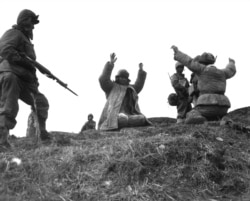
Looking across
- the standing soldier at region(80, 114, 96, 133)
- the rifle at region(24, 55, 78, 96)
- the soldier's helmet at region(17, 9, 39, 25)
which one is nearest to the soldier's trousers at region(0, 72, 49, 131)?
the rifle at region(24, 55, 78, 96)

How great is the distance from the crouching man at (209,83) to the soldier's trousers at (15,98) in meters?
3.35

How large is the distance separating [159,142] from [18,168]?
186 centimetres

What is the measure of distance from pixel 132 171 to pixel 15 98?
235cm

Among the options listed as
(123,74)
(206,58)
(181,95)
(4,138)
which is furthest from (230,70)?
(4,138)

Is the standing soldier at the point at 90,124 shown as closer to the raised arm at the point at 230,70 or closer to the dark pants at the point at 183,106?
the dark pants at the point at 183,106

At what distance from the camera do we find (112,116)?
397 inches

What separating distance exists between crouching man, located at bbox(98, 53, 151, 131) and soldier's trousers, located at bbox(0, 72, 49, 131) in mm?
2196

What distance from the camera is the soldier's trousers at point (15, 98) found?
7.46 meters

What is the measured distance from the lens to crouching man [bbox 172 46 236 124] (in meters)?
10.4

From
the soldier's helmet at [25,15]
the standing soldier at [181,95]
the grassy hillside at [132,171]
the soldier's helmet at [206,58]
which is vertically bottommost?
the grassy hillside at [132,171]

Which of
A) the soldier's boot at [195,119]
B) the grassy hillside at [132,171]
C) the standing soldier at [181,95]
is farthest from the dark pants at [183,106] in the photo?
the grassy hillside at [132,171]

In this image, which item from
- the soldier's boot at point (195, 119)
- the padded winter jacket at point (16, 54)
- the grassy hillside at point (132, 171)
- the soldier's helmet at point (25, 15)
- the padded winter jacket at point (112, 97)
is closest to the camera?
the grassy hillside at point (132, 171)

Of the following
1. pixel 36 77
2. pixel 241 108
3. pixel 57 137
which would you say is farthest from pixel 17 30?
pixel 241 108

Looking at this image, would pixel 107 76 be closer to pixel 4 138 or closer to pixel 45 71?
pixel 45 71
